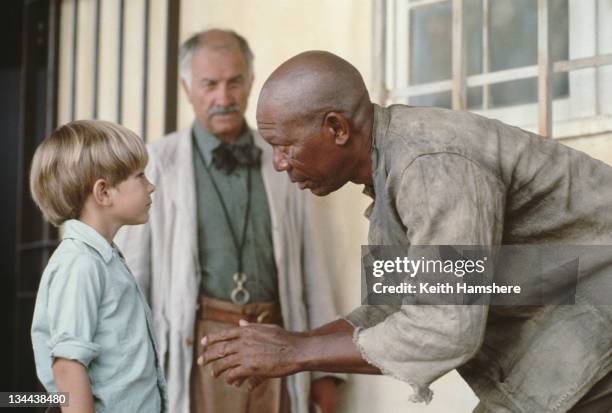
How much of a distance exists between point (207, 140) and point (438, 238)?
1696 millimetres

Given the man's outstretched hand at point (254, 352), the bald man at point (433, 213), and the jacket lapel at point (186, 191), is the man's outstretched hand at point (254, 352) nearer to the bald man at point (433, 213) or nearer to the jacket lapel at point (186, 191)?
the bald man at point (433, 213)

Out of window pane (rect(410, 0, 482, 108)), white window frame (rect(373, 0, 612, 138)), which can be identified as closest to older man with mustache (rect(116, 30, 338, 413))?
window pane (rect(410, 0, 482, 108))

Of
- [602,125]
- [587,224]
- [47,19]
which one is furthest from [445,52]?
→ [47,19]

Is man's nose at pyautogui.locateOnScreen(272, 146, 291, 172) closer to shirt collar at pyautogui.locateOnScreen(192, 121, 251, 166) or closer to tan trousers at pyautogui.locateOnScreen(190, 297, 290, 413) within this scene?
tan trousers at pyautogui.locateOnScreen(190, 297, 290, 413)

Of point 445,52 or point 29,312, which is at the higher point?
point 445,52

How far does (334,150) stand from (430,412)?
143cm

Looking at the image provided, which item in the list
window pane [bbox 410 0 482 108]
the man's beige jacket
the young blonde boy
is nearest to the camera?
the young blonde boy

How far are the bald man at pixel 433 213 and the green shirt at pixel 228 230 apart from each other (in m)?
1.20

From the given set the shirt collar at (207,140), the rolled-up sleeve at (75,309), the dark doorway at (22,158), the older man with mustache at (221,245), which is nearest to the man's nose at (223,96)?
the older man with mustache at (221,245)

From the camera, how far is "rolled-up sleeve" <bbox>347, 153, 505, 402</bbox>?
179cm

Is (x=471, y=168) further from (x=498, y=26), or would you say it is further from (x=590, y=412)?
(x=498, y=26)

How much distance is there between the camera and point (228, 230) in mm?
3271

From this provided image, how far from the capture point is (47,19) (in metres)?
4.41
